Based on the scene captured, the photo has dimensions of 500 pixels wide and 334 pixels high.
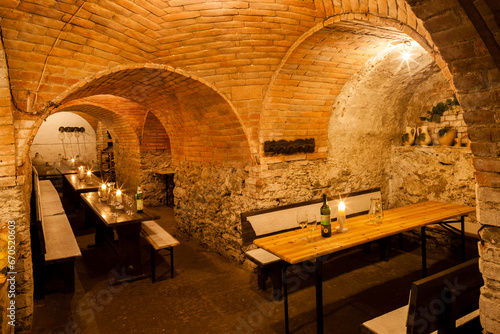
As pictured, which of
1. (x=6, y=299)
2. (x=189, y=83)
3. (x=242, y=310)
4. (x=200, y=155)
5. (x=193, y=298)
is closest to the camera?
(x=6, y=299)

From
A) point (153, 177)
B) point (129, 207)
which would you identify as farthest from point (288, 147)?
point (153, 177)

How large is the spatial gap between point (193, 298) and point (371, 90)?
3.86m

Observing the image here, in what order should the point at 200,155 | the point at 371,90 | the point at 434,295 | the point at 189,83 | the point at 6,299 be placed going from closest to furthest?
the point at 434,295
the point at 6,299
the point at 189,83
the point at 371,90
the point at 200,155

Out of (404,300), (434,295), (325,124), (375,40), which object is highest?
(375,40)

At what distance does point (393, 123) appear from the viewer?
5711mm

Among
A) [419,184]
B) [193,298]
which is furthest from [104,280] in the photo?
[419,184]

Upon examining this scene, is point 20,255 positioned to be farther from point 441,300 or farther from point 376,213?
point 376,213

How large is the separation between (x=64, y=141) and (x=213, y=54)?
40.0 feet

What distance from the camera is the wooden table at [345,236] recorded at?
269 centimetres

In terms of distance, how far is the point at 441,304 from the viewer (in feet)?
6.36

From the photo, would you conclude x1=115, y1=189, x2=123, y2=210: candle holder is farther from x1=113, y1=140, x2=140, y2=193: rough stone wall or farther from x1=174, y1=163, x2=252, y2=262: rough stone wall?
x1=113, y1=140, x2=140, y2=193: rough stone wall

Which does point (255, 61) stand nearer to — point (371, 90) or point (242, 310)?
point (371, 90)

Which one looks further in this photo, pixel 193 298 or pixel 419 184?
pixel 419 184

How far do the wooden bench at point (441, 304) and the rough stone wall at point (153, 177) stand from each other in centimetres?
719
